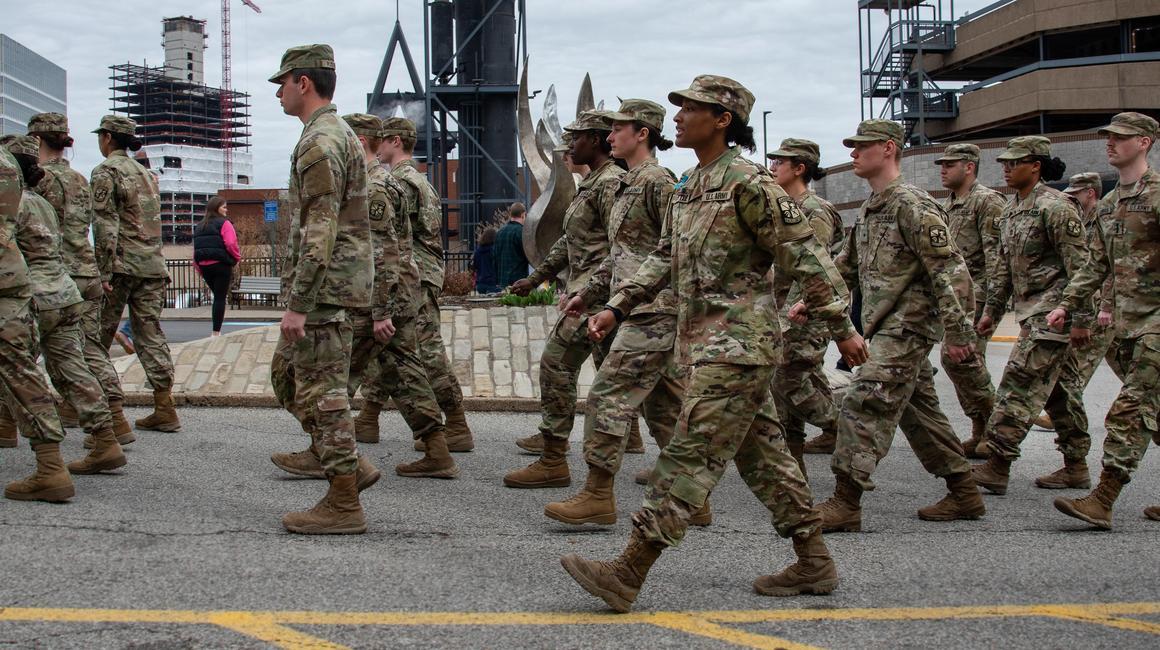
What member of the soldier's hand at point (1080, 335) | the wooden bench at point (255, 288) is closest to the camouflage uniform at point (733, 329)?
the soldier's hand at point (1080, 335)

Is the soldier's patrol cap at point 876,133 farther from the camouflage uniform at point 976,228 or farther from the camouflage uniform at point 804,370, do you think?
the camouflage uniform at point 976,228

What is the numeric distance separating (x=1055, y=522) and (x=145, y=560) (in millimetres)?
4632

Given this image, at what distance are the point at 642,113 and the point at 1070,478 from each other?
357 cm

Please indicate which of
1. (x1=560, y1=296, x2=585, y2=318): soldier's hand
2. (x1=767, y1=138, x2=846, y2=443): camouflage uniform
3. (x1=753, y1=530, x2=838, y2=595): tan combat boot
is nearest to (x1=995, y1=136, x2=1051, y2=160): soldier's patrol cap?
(x1=767, y1=138, x2=846, y2=443): camouflage uniform

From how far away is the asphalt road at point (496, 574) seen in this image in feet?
13.8

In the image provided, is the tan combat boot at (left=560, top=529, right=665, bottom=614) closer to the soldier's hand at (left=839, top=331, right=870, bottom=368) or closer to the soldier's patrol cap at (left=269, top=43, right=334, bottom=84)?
the soldier's hand at (left=839, top=331, right=870, bottom=368)

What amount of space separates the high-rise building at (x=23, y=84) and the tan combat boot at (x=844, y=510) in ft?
456

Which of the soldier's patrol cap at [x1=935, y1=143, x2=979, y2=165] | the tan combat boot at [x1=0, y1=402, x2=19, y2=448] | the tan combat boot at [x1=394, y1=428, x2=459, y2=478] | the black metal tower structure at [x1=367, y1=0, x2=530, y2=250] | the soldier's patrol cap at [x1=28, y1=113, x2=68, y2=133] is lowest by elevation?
the tan combat boot at [x1=394, y1=428, x2=459, y2=478]

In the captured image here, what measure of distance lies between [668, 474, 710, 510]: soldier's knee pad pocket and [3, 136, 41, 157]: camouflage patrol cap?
468 cm

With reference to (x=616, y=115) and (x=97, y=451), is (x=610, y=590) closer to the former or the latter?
(x=616, y=115)

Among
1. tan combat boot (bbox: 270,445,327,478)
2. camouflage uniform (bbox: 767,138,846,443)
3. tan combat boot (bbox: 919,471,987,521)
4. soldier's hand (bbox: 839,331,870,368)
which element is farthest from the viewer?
camouflage uniform (bbox: 767,138,846,443)

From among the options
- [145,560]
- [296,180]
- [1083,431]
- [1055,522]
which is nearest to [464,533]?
[145,560]

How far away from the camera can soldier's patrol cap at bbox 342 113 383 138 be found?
762 centimetres

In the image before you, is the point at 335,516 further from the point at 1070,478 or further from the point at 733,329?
the point at 1070,478
